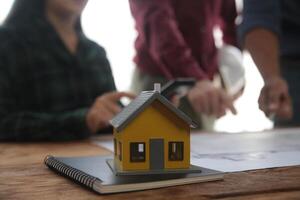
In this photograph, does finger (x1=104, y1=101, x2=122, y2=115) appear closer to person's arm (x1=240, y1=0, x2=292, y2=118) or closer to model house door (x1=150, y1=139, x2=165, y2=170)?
person's arm (x1=240, y1=0, x2=292, y2=118)

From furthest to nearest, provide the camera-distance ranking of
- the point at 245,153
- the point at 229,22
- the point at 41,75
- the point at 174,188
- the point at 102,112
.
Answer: the point at 229,22 → the point at 41,75 → the point at 102,112 → the point at 245,153 → the point at 174,188

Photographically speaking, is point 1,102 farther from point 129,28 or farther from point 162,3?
point 129,28

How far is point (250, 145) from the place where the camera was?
0.78 meters

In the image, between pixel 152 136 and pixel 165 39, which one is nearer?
pixel 152 136

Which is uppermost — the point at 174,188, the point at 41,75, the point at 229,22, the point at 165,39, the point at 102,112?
the point at 229,22

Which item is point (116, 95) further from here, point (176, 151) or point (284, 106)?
point (176, 151)

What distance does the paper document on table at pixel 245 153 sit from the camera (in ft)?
1.86

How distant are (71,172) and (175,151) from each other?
0.12 m

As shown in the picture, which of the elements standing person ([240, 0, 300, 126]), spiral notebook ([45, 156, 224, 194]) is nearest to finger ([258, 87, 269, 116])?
standing person ([240, 0, 300, 126])

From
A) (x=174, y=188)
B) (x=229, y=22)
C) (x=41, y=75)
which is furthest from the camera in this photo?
(x=229, y=22)

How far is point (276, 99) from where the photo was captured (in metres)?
1.03

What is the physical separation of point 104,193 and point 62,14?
0.92 meters

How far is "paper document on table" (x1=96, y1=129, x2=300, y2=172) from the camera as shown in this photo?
0.57 meters

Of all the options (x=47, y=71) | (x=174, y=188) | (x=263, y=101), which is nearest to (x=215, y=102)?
(x=263, y=101)
